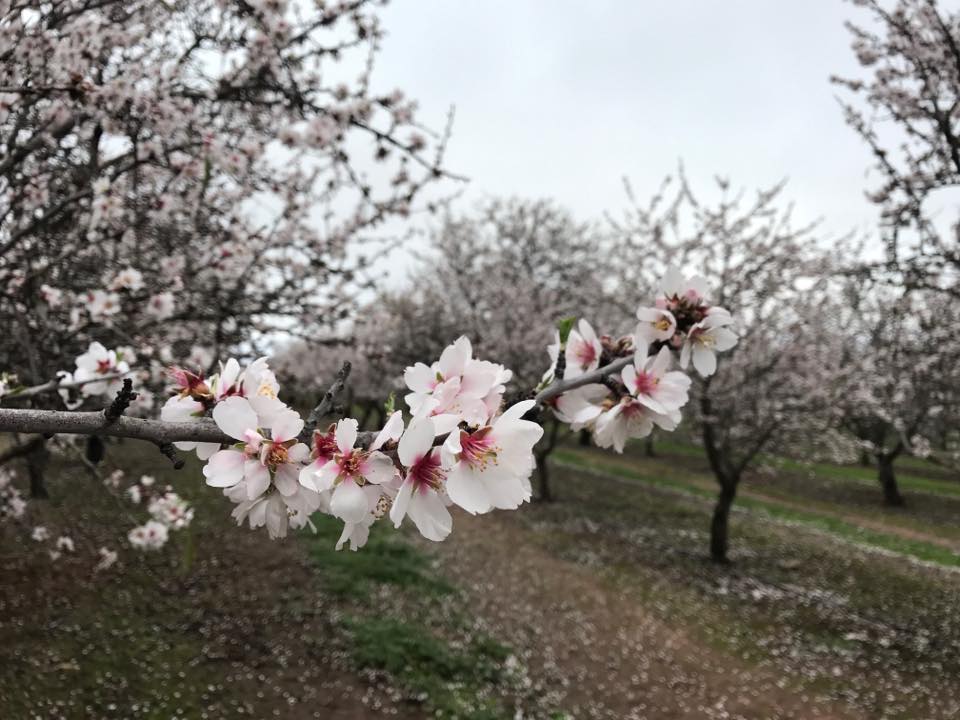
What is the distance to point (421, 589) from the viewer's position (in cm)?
679

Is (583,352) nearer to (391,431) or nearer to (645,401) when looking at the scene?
(645,401)

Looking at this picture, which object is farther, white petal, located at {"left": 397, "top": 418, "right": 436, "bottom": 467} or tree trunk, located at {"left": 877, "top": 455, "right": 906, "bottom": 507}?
tree trunk, located at {"left": 877, "top": 455, "right": 906, "bottom": 507}

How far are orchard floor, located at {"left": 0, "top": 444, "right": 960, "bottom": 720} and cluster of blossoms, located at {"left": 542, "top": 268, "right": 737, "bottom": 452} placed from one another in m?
3.65

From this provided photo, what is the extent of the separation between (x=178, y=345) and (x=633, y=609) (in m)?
5.51

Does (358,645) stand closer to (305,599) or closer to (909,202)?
(305,599)

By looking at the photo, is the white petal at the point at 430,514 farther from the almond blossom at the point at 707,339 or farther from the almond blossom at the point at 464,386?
the almond blossom at the point at 707,339

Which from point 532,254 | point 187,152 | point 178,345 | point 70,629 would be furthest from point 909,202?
point 532,254

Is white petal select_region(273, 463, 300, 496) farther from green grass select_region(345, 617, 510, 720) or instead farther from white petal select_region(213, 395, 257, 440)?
green grass select_region(345, 617, 510, 720)

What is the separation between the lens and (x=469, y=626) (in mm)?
5891

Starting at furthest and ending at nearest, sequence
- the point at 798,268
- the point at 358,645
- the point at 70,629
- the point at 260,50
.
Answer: the point at 798,268, the point at 358,645, the point at 70,629, the point at 260,50

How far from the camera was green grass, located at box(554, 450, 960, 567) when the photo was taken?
10.3 m

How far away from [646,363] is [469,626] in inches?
204

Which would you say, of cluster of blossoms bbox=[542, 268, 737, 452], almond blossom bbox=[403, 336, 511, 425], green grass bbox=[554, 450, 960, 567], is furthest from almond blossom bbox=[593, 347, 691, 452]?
green grass bbox=[554, 450, 960, 567]

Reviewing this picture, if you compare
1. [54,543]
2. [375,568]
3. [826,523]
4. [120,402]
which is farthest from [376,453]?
[826,523]
